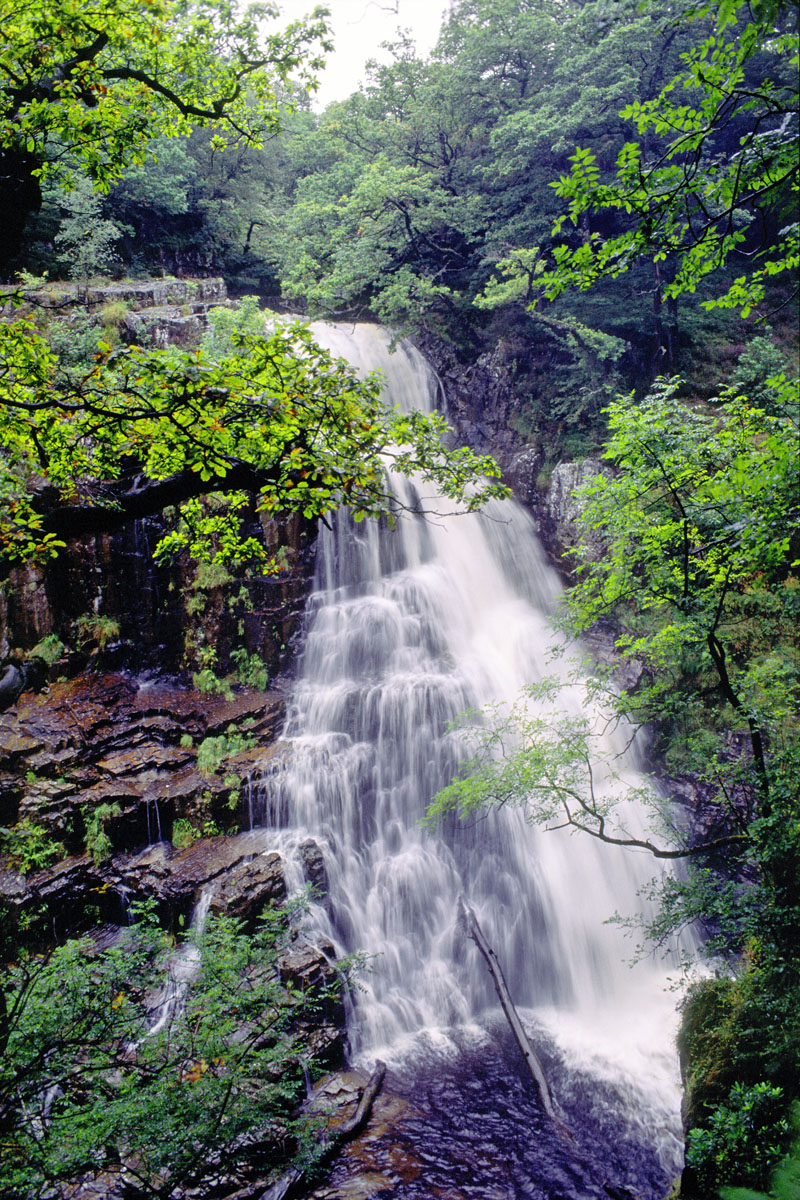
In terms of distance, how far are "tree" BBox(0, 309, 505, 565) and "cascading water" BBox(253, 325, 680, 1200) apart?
2.73 meters

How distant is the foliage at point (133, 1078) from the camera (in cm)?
309

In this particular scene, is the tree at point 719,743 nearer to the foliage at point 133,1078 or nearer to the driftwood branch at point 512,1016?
the driftwood branch at point 512,1016

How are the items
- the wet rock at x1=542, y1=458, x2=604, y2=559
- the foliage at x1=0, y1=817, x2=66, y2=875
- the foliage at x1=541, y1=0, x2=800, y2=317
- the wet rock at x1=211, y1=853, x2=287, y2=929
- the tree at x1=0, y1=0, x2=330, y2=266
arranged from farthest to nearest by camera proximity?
the wet rock at x1=542, y1=458, x2=604, y2=559 → the foliage at x1=0, y1=817, x2=66, y2=875 → the wet rock at x1=211, y1=853, x2=287, y2=929 → the tree at x1=0, y1=0, x2=330, y2=266 → the foliage at x1=541, y1=0, x2=800, y2=317

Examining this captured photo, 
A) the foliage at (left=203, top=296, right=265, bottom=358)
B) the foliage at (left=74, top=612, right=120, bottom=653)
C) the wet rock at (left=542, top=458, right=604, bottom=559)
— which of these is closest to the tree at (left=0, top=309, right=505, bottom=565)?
the foliage at (left=74, top=612, right=120, bottom=653)

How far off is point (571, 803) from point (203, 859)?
6.70 meters

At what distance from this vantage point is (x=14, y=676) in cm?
1029

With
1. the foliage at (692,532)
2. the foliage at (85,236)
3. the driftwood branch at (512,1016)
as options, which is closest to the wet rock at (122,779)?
the driftwood branch at (512,1016)

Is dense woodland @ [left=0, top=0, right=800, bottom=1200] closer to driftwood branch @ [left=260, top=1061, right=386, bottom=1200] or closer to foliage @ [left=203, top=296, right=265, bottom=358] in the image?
foliage @ [left=203, top=296, right=265, bottom=358]

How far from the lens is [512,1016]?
7.58 m

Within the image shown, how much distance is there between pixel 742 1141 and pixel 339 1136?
13.2 ft

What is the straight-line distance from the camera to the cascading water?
6867mm

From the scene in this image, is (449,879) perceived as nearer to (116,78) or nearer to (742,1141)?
(742,1141)

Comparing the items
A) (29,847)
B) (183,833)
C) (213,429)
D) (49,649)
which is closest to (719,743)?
(213,429)

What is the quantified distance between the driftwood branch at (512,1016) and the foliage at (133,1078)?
3.01 metres
